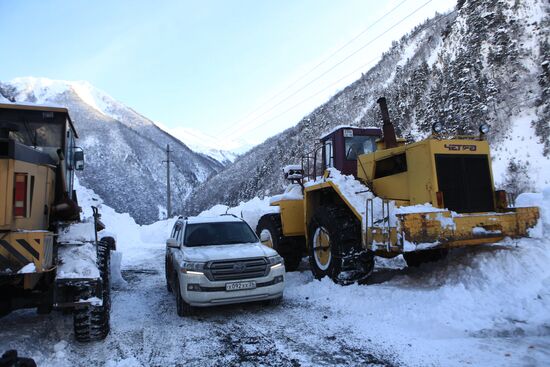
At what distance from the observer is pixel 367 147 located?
911 centimetres

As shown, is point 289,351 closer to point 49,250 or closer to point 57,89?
point 49,250

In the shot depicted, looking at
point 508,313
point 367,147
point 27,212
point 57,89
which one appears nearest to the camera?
point 27,212

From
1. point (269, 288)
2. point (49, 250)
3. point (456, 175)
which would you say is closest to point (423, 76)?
point (456, 175)

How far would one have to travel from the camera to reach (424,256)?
8133 mm

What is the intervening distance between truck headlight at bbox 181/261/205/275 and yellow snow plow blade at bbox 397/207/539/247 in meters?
3.07

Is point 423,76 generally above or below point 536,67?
above

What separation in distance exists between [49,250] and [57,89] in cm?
8928

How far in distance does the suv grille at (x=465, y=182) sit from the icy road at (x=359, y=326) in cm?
79

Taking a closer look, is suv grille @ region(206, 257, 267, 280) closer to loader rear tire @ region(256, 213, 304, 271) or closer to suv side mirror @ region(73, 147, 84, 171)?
suv side mirror @ region(73, 147, 84, 171)

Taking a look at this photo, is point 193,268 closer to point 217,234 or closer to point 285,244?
point 217,234

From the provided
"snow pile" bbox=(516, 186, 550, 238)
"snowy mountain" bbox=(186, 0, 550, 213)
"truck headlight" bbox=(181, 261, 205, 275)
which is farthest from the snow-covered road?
"snowy mountain" bbox=(186, 0, 550, 213)

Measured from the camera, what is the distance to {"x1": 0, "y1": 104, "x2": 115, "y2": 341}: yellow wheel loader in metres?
4.19

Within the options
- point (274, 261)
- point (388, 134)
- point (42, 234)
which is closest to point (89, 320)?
point (42, 234)

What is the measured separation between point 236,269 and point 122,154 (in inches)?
2509
